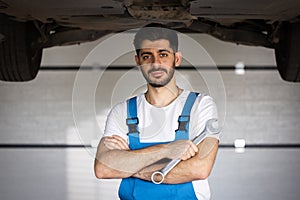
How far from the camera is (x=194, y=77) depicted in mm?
2865

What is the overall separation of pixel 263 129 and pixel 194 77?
3.10 ft

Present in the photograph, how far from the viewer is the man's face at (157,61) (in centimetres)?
221

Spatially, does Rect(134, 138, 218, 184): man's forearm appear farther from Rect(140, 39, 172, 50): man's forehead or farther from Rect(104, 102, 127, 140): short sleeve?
Rect(140, 39, 172, 50): man's forehead

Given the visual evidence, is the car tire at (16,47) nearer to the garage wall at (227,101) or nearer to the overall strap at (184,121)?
the garage wall at (227,101)

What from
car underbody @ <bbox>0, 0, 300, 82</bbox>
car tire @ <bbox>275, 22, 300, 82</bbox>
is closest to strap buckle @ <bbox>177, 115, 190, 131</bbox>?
car underbody @ <bbox>0, 0, 300, 82</bbox>

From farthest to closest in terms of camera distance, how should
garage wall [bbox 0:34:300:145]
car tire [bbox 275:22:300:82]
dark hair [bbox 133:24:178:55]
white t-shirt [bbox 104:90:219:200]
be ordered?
garage wall [bbox 0:34:300:145]
car tire [bbox 275:22:300:82]
dark hair [bbox 133:24:178:55]
white t-shirt [bbox 104:90:219:200]

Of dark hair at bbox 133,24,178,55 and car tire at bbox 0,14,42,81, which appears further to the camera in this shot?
car tire at bbox 0,14,42,81

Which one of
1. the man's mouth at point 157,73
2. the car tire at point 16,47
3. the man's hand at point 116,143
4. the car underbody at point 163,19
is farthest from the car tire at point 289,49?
the car tire at point 16,47

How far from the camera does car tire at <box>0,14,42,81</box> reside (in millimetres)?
2574

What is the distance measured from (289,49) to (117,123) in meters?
0.87

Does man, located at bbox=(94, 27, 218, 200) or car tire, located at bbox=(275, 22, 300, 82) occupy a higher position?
car tire, located at bbox=(275, 22, 300, 82)

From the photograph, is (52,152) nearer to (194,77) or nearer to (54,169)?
(54,169)

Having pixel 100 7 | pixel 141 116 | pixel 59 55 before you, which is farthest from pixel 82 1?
pixel 59 55

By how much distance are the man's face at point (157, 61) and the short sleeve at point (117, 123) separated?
155 mm
